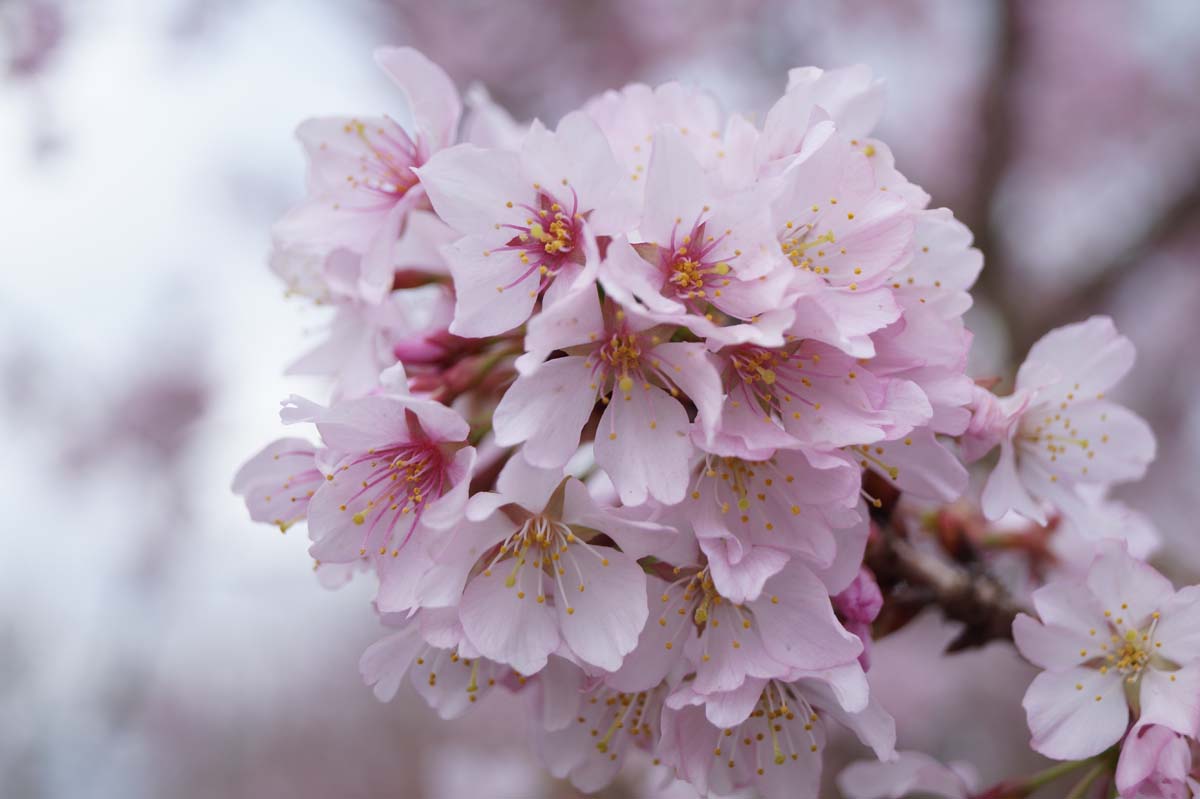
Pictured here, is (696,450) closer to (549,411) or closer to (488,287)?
(549,411)

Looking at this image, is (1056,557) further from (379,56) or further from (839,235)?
(379,56)

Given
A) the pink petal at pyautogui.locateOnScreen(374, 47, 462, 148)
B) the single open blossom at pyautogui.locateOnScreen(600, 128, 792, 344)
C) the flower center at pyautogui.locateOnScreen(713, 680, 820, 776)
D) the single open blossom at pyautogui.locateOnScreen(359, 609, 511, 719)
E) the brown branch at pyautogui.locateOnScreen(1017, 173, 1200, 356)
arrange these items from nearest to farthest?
the single open blossom at pyautogui.locateOnScreen(600, 128, 792, 344)
the single open blossom at pyautogui.locateOnScreen(359, 609, 511, 719)
the flower center at pyautogui.locateOnScreen(713, 680, 820, 776)
the pink petal at pyautogui.locateOnScreen(374, 47, 462, 148)
the brown branch at pyautogui.locateOnScreen(1017, 173, 1200, 356)

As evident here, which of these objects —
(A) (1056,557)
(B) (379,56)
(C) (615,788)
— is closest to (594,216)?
Answer: (B) (379,56)

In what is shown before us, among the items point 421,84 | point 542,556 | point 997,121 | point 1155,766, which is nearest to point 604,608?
point 542,556

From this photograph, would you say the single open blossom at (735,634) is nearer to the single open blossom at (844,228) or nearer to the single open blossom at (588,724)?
the single open blossom at (588,724)

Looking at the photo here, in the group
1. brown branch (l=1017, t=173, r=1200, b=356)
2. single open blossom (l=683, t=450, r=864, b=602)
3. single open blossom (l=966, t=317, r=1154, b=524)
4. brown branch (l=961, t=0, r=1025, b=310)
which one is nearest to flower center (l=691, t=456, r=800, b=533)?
single open blossom (l=683, t=450, r=864, b=602)

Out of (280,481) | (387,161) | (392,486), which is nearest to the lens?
(392,486)

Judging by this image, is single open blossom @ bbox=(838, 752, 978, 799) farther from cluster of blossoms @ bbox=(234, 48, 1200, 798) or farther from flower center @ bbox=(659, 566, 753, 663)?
flower center @ bbox=(659, 566, 753, 663)
